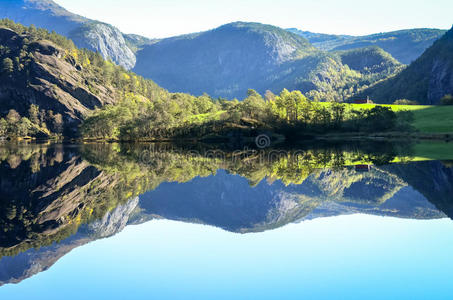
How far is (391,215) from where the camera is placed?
17422 millimetres

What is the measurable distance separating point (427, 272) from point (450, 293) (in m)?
1.29

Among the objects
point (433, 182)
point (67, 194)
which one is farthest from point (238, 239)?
point (433, 182)

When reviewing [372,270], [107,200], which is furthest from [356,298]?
[107,200]

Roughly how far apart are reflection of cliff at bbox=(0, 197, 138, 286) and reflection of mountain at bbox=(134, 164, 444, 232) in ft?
6.95

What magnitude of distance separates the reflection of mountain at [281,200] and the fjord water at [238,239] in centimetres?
8

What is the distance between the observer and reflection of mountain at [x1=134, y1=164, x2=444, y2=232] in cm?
1822

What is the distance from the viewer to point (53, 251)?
46.2 feet

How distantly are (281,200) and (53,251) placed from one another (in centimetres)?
1324

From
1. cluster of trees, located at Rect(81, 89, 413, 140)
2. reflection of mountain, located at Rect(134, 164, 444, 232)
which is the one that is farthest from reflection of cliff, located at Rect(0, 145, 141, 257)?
cluster of trees, located at Rect(81, 89, 413, 140)

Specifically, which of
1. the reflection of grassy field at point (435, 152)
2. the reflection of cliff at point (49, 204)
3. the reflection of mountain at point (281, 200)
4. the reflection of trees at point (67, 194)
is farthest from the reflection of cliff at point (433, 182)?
the reflection of cliff at point (49, 204)

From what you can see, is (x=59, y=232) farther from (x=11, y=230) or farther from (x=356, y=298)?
(x=356, y=298)

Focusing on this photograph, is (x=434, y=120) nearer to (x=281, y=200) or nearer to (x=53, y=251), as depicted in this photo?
(x=281, y=200)

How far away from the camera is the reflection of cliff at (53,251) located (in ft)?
40.6

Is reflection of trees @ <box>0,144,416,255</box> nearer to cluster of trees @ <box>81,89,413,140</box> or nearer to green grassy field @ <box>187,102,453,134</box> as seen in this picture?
cluster of trees @ <box>81,89,413,140</box>
